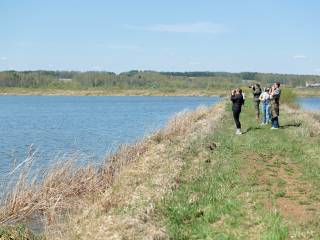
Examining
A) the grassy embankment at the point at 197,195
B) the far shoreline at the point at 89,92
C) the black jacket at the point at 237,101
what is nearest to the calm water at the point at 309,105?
the black jacket at the point at 237,101

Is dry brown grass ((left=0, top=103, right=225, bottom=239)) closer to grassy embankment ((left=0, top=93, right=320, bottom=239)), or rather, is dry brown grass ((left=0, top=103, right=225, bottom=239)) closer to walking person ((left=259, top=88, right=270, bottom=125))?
grassy embankment ((left=0, top=93, right=320, bottom=239))

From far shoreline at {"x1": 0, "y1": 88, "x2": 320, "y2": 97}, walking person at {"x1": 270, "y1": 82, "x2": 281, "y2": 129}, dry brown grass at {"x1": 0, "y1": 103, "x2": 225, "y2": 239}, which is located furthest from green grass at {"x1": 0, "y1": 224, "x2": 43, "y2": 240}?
far shoreline at {"x1": 0, "y1": 88, "x2": 320, "y2": 97}

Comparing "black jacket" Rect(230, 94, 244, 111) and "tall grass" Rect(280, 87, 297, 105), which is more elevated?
"black jacket" Rect(230, 94, 244, 111)

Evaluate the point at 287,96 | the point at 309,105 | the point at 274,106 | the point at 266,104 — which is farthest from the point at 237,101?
the point at 309,105

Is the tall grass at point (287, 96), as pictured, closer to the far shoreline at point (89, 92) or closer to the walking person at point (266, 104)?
the walking person at point (266, 104)

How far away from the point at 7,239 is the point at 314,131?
15.2 m

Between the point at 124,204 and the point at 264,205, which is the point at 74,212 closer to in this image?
the point at 124,204

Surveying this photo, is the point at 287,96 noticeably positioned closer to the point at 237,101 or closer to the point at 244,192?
the point at 237,101

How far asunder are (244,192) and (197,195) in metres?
1.00

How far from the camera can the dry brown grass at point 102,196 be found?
8.36m

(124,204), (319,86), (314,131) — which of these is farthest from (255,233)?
(319,86)

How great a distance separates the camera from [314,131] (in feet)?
72.5

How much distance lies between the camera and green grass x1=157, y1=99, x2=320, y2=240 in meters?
8.66

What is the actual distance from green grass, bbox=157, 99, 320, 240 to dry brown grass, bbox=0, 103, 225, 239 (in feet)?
1.33
